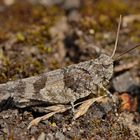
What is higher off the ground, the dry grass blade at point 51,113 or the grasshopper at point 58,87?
the grasshopper at point 58,87

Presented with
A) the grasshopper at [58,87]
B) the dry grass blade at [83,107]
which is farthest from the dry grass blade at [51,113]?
the dry grass blade at [83,107]

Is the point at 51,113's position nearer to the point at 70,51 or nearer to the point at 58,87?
the point at 58,87

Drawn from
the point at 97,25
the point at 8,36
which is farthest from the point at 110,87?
the point at 8,36

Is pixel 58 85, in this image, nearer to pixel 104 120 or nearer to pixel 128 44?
pixel 104 120

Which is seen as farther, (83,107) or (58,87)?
(83,107)

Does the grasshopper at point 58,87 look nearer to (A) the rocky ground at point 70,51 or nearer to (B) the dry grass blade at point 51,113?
(B) the dry grass blade at point 51,113

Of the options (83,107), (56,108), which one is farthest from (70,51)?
(56,108)

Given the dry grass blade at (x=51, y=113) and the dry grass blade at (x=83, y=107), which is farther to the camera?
the dry grass blade at (x=83, y=107)
